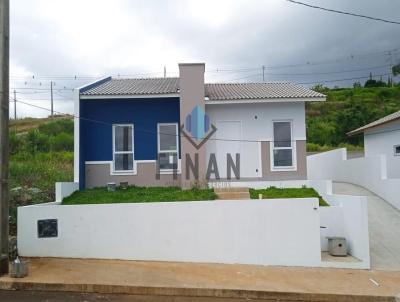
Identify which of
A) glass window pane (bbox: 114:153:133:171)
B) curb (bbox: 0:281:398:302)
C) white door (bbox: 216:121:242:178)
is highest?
white door (bbox: 216:121:242:178)

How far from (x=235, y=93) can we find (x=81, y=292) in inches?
385

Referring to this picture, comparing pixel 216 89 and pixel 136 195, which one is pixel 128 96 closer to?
pixel 136 195

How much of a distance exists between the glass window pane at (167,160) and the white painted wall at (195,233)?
15.7ft

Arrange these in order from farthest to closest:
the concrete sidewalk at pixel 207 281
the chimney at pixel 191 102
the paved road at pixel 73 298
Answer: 1. the chimney at pixel 191 102
2. the concrete sidewalk at pixel 207 281
3. the paved road at pixel 73 298

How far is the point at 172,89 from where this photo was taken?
15.2 metres

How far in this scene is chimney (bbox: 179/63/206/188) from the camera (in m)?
14.3

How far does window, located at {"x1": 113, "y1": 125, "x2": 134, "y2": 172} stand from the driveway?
8.22m

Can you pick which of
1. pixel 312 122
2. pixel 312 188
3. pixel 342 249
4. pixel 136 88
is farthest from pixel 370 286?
pixel 312 122

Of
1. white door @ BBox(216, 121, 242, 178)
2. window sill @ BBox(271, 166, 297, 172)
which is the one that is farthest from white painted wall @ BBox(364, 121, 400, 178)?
white door @ BBox(216, 121, 242, 178)

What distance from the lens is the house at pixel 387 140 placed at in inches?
687

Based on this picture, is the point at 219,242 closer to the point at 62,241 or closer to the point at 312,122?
the point at 62,241

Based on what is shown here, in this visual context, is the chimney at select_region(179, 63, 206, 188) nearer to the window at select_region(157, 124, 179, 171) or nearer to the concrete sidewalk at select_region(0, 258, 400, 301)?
the window at select_region(157, 124, 179, 171)

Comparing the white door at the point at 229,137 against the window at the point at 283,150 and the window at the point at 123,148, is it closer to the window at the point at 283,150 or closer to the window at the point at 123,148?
the window at the point at 283,150

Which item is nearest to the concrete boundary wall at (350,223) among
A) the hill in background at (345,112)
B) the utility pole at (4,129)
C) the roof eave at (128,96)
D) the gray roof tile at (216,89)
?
the gray roof tile at (216,89)
